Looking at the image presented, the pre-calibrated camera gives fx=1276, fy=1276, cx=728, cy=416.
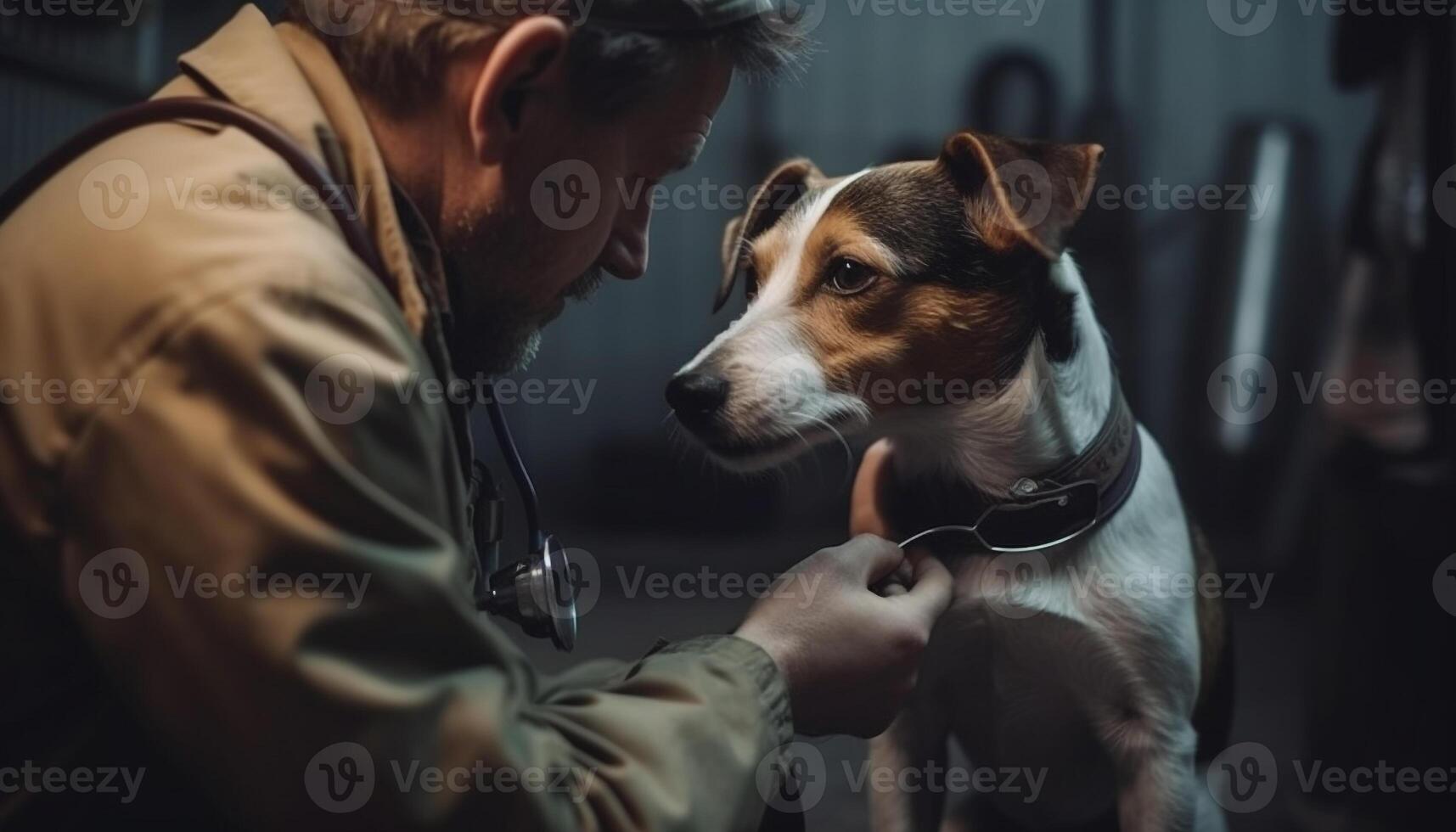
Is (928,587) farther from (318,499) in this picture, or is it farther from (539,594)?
(318,499)

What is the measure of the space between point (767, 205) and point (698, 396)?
0.26 metres

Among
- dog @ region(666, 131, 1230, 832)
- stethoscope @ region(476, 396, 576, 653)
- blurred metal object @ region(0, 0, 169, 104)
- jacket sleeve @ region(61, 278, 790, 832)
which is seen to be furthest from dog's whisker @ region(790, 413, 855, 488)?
blurred metal object @ region(0, 0, 169, 104)

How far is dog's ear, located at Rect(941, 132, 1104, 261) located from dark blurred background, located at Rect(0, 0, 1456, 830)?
0.75 ft

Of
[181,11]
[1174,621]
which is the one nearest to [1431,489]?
[1174,621]

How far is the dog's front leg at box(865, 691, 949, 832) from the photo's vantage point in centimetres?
104

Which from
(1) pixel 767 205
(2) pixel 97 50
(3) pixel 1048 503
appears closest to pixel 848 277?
(1) pixel 767 205

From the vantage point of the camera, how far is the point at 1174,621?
3.27 feet

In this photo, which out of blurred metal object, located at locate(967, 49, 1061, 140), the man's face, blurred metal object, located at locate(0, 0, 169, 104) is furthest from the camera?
blurred metal object, located at locate(0, 0, 169, 104)

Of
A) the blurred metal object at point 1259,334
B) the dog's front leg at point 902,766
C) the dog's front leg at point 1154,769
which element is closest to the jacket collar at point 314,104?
the dog's front leg at point 902,766

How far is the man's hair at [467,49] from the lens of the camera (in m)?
0.82

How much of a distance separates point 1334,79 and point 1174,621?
28.8 inches

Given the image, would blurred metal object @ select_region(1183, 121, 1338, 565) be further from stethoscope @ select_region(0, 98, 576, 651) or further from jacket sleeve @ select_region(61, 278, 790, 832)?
jacket sleeve @ select_region(61, 278, 790, 832)

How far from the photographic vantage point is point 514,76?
0.80m

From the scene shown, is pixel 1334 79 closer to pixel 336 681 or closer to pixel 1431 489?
pixel 1431 489
